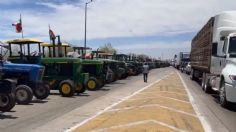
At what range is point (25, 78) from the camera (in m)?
18.2

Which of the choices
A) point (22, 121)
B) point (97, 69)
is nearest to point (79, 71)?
point (97, 69)

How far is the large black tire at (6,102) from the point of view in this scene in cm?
1429

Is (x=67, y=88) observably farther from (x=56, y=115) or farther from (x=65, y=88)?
(x=56, y=115)

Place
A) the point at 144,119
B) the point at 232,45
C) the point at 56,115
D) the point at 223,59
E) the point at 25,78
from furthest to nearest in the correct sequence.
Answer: the point at 223,59 < the point at 232,45 < the point at 25,78 < the point at 56,115 < the point at 144,119

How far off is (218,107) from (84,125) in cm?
763

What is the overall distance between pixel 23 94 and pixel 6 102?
9.39 ft

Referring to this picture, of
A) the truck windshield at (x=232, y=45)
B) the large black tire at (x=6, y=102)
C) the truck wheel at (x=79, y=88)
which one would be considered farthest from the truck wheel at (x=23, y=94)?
the truck windshield at (x=232, y=45)

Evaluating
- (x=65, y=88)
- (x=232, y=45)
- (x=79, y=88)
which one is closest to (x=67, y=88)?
(x=65, y=88)

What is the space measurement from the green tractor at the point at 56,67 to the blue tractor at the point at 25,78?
8.20 ft

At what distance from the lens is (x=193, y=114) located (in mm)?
15375

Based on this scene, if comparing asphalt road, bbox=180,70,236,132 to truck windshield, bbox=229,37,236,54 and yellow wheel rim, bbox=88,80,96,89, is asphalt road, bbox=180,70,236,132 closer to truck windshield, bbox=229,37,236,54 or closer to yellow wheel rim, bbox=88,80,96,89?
truck windshield, bbox=229,37,236,54

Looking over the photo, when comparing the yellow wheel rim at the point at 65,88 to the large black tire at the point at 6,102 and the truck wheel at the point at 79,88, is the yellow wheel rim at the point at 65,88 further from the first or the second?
the large black tire at the point at 6,102

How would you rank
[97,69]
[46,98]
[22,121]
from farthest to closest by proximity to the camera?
1. [97,69]
2. [46,98]
3. [22,121]

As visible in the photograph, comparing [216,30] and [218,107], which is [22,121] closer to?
[218,107]
